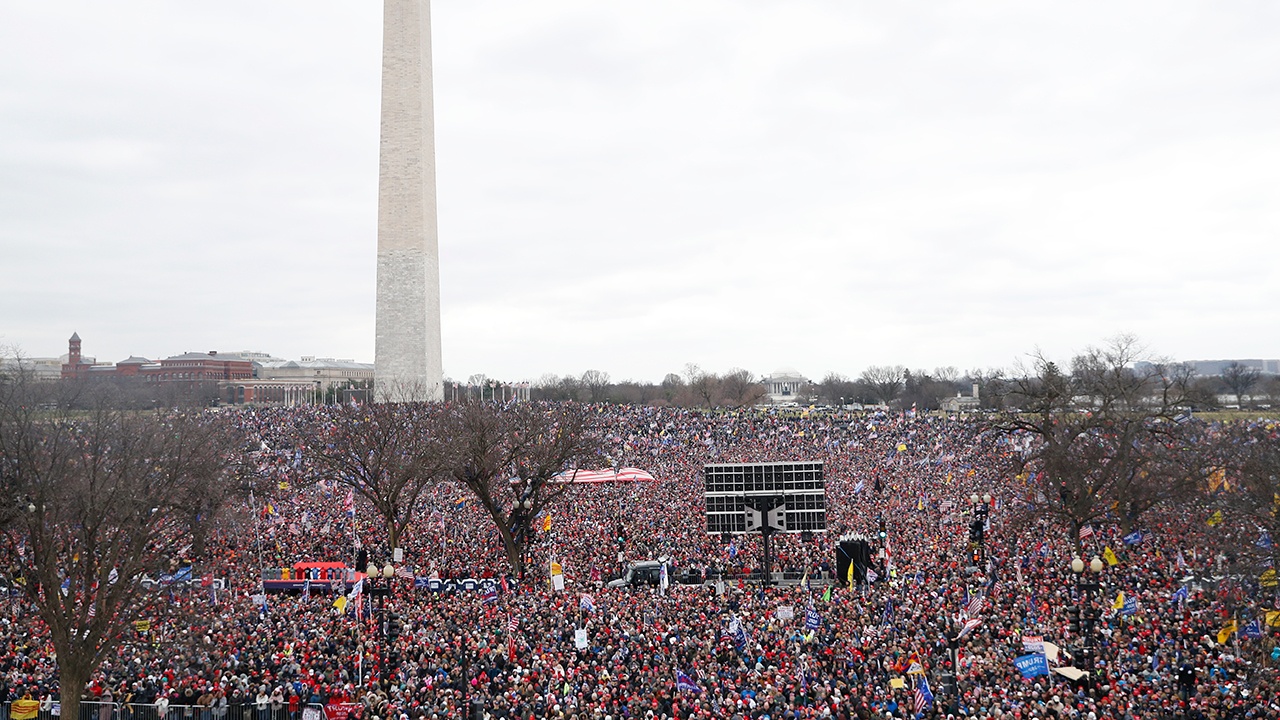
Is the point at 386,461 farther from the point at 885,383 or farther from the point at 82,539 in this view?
the point at 885,383

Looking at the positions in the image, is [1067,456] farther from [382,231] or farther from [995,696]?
[382,231]

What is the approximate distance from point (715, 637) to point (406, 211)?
5151 cm

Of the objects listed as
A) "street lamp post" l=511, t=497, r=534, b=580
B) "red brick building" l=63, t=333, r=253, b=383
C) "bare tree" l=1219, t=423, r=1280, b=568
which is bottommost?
"street lamp post" l=511, t=497, r=534, b=580

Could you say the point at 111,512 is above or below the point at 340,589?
above

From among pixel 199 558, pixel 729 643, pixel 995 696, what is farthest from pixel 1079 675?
pixel 199 558

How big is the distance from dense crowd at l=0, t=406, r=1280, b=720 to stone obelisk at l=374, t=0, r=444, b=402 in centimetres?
3285

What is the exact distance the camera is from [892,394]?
5807 inches

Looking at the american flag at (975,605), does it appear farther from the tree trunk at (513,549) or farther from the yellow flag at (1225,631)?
the tree trunk at (513,549)

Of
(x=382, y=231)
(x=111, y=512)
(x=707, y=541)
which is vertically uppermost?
(x=382, y=231)

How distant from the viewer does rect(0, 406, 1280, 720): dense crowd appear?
1659 centimetres

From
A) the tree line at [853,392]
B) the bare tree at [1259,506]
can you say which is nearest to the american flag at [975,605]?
the bare tree at [1259,506]

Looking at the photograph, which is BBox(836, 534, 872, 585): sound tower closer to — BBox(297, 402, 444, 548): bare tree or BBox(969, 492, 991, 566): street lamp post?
BBox(969, 492, 991, 566): street lamp post

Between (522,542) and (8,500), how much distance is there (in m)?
15.1

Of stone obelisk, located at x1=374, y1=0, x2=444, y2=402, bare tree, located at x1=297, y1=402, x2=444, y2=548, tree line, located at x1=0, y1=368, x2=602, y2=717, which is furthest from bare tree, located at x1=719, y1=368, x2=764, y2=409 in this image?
bare tree, located at x1=297, y1=402, x2=444, y2=548
